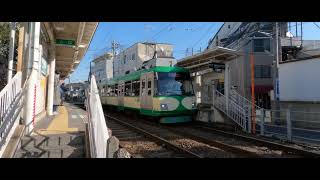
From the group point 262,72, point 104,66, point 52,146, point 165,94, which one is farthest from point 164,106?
point 104,66

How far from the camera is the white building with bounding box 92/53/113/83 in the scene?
76.9 meters

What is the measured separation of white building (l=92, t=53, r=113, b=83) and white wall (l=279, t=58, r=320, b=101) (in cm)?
5725

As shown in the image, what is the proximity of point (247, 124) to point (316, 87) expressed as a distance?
517 centimetres

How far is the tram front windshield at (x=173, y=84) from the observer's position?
15.9 m

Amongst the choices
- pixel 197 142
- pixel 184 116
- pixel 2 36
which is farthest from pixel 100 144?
pixel 2 36

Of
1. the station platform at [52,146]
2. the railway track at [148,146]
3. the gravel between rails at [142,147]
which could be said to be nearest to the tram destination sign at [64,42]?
the railway track at [148,146]

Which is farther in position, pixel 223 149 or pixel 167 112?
pixel 167 112

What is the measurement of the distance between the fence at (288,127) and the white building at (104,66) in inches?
2383

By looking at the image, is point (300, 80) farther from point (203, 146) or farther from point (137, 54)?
point (137, 54)

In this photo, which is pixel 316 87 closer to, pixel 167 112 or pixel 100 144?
pixel 167 112

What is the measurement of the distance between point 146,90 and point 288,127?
23.8ft

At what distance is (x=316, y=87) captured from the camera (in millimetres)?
17547

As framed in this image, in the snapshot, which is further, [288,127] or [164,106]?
[164,106]

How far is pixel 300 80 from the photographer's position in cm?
1856
